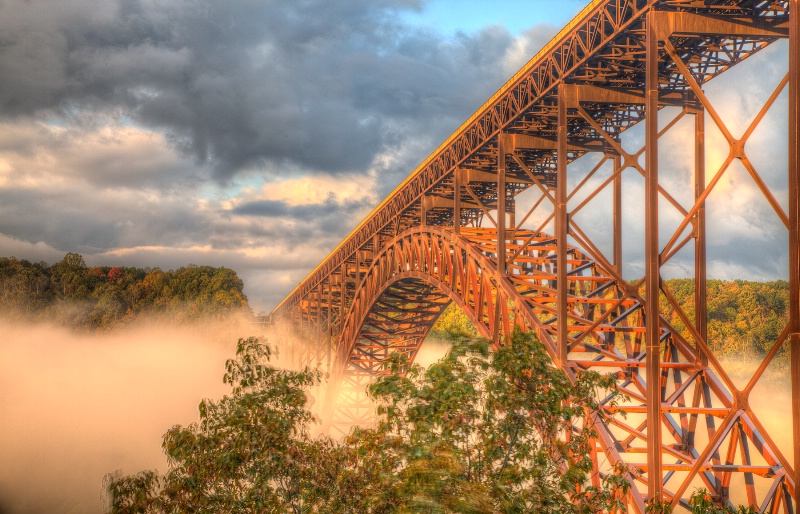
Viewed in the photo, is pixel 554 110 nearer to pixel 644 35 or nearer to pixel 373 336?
pixel 644 35

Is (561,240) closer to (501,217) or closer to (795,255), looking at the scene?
(501,217)

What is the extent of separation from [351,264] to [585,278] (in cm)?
2868

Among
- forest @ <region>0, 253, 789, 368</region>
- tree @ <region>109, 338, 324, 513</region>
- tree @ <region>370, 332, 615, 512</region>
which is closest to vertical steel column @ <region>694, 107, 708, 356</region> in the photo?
tree @ <region>370, 332, 615, 512</region>

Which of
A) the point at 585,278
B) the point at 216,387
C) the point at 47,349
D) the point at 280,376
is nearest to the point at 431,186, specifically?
the point at 585,278

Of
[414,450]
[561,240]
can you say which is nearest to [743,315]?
[561,240]

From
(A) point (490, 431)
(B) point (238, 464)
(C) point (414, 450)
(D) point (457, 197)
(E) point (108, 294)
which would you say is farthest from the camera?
(E) point (108, 294)

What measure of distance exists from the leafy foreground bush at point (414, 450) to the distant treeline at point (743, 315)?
5003 centimetres

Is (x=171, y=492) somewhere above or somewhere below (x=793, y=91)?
below

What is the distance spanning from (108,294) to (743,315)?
72.2m

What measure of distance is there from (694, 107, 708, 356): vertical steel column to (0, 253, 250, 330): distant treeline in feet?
250

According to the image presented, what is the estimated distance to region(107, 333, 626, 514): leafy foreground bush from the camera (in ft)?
33.8

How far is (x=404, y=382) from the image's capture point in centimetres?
1116

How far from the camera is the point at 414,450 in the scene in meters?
10.0

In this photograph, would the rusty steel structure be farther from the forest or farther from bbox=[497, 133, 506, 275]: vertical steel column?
the forest
